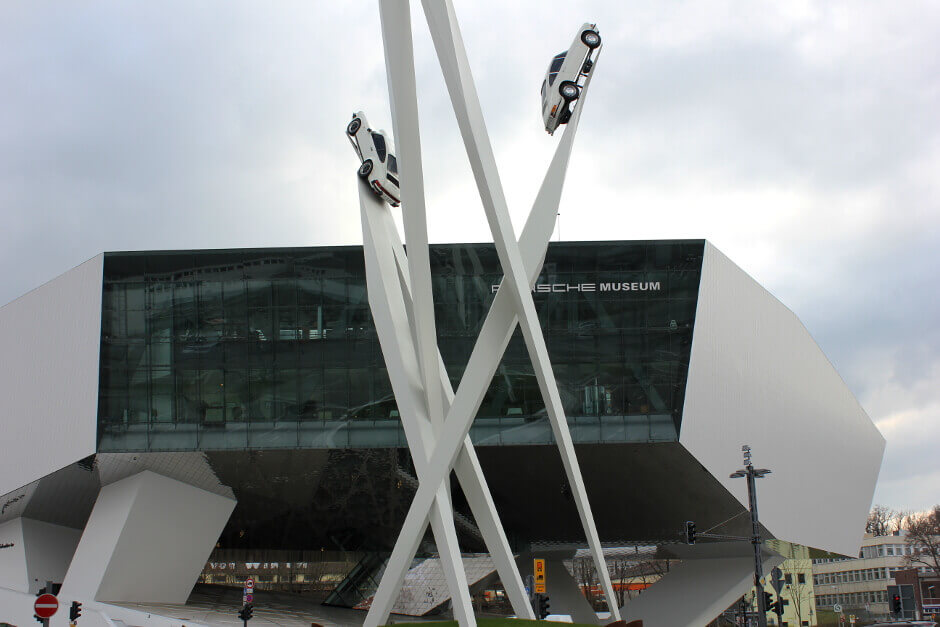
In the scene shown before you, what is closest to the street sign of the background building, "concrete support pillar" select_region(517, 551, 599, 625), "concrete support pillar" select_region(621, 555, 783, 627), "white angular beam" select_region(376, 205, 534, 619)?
"white angular beam" select_region(376, 205, 534, 619)

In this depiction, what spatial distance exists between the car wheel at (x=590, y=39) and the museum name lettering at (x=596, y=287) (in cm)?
1429

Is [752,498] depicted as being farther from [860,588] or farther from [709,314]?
[860,588]

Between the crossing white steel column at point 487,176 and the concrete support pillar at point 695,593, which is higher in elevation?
the crossing white steel column at point 487,176

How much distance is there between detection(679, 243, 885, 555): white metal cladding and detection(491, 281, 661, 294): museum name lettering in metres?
1.83

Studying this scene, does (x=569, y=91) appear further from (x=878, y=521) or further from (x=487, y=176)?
(x=878, y=521)

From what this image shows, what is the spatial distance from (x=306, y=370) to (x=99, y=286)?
7538mm

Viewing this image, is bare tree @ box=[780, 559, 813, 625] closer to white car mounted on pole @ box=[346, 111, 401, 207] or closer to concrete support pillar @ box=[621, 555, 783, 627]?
concrete support pillar @ box=[621, 555, 783, 627]

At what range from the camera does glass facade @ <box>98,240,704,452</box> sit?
31.4 meters

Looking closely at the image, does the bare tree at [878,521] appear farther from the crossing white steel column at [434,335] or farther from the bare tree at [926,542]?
the crossing white steel column at [434,335]

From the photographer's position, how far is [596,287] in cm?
3173

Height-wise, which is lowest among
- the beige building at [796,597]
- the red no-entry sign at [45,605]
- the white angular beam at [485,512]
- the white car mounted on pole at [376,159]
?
the beige building at [796,597]

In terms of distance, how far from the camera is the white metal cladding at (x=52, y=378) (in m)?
31.4

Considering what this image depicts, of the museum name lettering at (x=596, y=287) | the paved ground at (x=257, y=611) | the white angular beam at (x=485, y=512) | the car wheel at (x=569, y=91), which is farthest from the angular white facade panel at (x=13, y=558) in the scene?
the car wheel at (x=569, y=91)

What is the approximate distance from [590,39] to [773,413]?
19.3m
